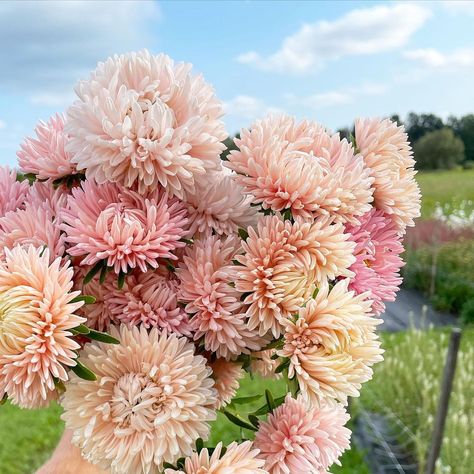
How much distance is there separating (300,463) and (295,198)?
0.34 metres

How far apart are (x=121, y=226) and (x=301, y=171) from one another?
0.75 ft

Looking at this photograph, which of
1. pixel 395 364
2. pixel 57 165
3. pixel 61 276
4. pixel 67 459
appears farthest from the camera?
pixel 395 364

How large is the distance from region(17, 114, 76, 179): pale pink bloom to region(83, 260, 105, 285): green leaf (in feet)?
0.56

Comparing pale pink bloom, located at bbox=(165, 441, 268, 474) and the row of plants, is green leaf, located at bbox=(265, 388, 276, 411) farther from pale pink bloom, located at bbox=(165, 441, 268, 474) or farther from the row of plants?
the row of plants

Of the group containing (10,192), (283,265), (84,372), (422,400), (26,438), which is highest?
(10,192)

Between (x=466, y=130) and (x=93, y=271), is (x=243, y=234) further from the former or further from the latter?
(x=466, y=130)

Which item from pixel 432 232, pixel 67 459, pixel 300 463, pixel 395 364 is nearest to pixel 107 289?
pixel 300 463

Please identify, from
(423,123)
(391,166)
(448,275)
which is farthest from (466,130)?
(391,166)

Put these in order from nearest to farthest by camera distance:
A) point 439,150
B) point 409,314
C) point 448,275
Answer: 1. point 409,314
2. point 448,275
3. point 439,150

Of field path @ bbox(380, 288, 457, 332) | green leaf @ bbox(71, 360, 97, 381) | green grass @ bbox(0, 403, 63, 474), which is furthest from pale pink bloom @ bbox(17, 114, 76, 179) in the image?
field path @ bbox(380, 288, 457, 332)

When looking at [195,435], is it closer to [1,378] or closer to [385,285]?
[1,378]

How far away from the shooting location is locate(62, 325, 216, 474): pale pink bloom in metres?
0.77

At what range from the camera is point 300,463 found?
33.2 inches

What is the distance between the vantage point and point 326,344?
78 cm
